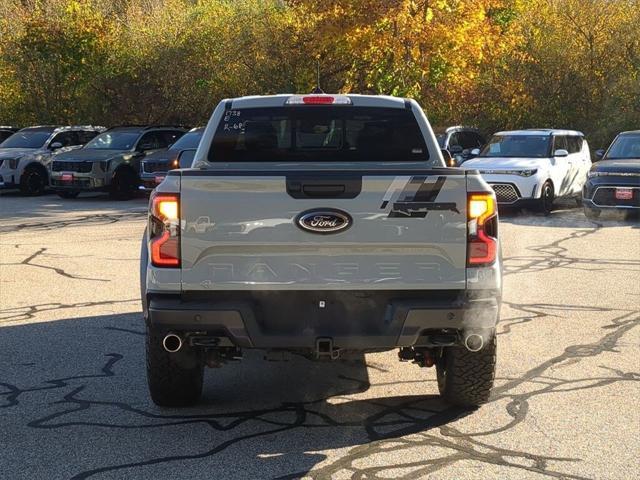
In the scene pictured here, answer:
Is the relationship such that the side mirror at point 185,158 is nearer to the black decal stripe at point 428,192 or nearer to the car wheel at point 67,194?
the black decal stripe at point 428,192

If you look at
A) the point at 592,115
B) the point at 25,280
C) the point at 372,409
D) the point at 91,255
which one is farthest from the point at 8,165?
the point at 372,409

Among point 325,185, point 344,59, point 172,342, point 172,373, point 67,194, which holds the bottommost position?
point 67,194

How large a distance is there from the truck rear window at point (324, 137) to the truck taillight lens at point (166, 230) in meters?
1.65

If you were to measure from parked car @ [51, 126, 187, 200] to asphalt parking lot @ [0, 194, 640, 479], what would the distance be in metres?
11.8

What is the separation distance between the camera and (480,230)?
5.04 m

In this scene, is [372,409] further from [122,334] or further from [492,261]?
[122,334]

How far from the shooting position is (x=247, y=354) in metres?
6.96

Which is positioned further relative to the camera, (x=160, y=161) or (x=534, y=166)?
(x=160, y=161)

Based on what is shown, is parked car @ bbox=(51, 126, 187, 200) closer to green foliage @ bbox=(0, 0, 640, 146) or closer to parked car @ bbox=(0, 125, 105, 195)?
parked car @ bbox=(0, 125, 105, 195)

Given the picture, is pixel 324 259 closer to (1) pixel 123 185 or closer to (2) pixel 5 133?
(1) pixel 123 185

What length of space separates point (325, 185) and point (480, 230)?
86 centimetres

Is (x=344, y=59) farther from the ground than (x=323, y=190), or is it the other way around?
(x=344, y=59)

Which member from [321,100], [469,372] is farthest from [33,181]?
[469,372]

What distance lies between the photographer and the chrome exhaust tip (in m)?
5.08
